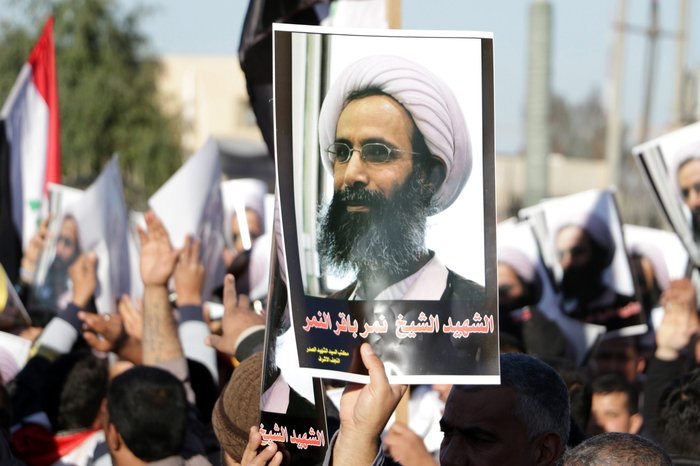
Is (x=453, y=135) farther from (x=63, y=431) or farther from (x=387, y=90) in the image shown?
(x=63, y=431)

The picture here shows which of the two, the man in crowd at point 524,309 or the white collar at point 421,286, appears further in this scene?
the man in crowd at point 524,309

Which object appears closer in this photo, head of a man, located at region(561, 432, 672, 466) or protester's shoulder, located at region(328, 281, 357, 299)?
head of a man, located at region(561, 432, 672, 466)

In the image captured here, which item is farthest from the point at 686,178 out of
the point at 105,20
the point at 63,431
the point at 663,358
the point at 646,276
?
the point at 105,20

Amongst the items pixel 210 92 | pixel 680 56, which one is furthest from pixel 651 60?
pixel 210 92

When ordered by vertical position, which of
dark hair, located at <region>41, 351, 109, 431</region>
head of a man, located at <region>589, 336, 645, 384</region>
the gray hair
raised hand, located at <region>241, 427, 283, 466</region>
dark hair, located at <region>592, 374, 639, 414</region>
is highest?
the gray hair

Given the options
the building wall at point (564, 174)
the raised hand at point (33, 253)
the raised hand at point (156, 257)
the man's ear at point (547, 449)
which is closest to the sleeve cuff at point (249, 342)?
the raised hand at point (156, 257)

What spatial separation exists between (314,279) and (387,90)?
0.44 m

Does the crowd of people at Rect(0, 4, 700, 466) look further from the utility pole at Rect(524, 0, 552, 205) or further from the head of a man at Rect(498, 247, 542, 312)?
the utility pole at Rect(524, 0, 552, 205)

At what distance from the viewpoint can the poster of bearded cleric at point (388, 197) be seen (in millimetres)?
→ 2896

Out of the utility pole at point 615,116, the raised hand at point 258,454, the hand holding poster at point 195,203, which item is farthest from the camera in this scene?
the utility pole at point 615,116

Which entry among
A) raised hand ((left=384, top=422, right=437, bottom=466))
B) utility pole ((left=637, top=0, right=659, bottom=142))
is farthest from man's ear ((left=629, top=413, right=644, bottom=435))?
utility pole ((left=637, top=0, right=659, bottom=142))

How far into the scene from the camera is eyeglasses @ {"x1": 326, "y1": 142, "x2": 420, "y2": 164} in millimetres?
2984

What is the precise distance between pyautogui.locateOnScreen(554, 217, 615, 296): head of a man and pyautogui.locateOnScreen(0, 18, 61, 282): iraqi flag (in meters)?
3.21

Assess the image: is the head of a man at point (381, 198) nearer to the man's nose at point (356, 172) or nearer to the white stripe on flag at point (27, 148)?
the man's nose at point (356, 172)
